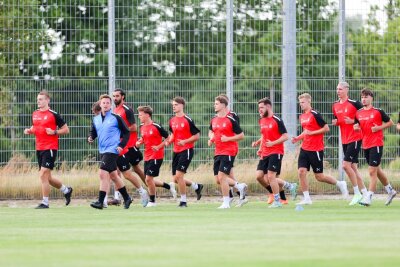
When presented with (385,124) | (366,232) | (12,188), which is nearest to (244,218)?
(366,232)

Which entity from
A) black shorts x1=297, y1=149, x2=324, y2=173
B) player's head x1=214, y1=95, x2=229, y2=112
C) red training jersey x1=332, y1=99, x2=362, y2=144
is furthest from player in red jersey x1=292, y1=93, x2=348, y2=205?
player's head x1=214, y1=95, x2=229, y2=112

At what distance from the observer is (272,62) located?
29688mm

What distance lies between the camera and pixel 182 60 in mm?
29109

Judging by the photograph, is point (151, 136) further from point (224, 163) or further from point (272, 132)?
point (272, 132)

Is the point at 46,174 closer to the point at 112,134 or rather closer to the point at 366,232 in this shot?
the point at 112,134

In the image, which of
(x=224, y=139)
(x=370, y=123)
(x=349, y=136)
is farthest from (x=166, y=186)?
(x=370, y=123)

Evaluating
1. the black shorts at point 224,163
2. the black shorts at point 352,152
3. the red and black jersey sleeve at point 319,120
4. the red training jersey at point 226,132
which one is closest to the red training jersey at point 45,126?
the red training jersey at point 226,132

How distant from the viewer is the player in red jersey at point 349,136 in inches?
892

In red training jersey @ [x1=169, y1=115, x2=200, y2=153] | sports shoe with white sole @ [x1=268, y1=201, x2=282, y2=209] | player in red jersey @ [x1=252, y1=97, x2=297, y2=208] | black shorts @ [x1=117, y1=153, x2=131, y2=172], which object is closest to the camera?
sports shoe with white sole @ [x1=268, y1=201, x2=282, y2=209]

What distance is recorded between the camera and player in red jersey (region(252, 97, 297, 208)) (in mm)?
22159

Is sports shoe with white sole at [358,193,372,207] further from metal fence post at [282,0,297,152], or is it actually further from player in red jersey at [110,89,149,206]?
metal fence post at [282,0,297,152]

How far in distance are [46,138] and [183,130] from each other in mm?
2598

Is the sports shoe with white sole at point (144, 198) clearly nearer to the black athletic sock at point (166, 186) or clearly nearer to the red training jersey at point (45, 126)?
the black athletic sock at point (166, 186)

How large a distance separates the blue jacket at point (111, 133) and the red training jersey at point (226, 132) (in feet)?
6.43
